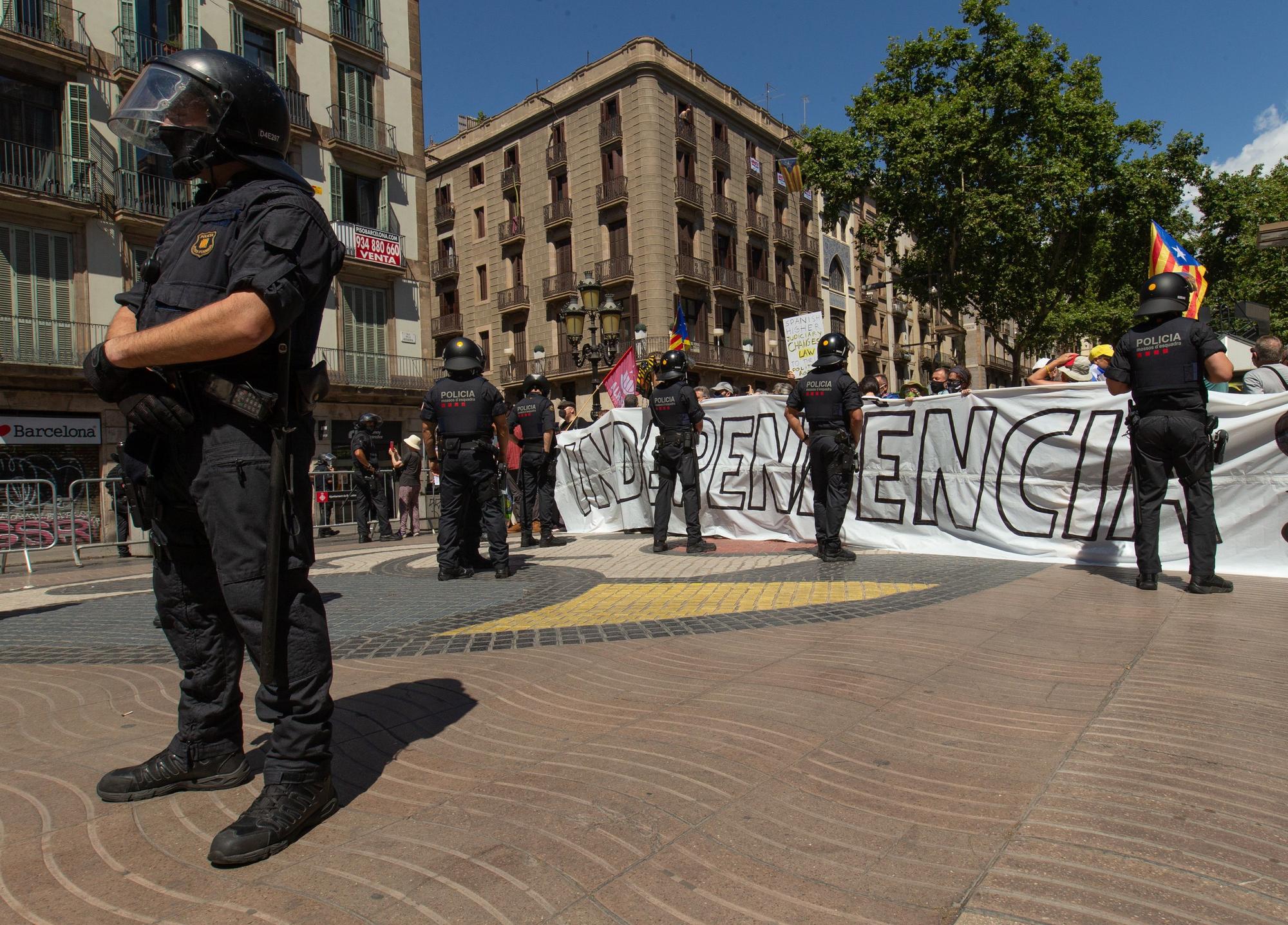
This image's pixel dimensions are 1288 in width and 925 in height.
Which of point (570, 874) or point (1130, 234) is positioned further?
point (1130, 234)

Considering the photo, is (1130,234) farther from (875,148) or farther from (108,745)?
(108,745)

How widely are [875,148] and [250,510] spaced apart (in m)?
29.0

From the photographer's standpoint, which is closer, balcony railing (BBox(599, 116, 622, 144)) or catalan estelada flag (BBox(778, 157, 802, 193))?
catalan estelada flag (BBox(778, 157, 802, 193))

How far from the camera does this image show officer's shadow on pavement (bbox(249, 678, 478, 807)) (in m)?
2.49

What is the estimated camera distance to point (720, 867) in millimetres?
1890

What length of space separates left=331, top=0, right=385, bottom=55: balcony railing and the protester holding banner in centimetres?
2680

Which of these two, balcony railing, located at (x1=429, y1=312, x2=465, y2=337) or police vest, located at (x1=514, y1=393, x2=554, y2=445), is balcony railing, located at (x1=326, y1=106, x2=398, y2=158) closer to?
balcony railing, located at (x1=429, y1=312, x2=465, y2=337)

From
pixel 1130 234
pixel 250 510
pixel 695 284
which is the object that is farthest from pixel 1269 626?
pixel 695 284

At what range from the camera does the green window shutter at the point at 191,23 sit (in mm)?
23984

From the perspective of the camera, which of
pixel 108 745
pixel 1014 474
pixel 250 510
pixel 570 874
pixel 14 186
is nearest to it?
pixel 570 874

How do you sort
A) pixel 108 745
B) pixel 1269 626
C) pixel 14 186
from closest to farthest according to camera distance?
pixel 108 745 → pixel 1269 626 → pixel 14 186

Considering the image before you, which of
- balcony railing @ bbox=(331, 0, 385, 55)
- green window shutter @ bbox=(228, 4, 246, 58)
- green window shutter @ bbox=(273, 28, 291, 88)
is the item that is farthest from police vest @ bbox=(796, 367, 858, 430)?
balcony railing @ bbox=(331, 0, 385, 55)

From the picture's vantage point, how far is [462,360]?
6.91m

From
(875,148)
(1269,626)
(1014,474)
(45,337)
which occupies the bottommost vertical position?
(1269,626)
